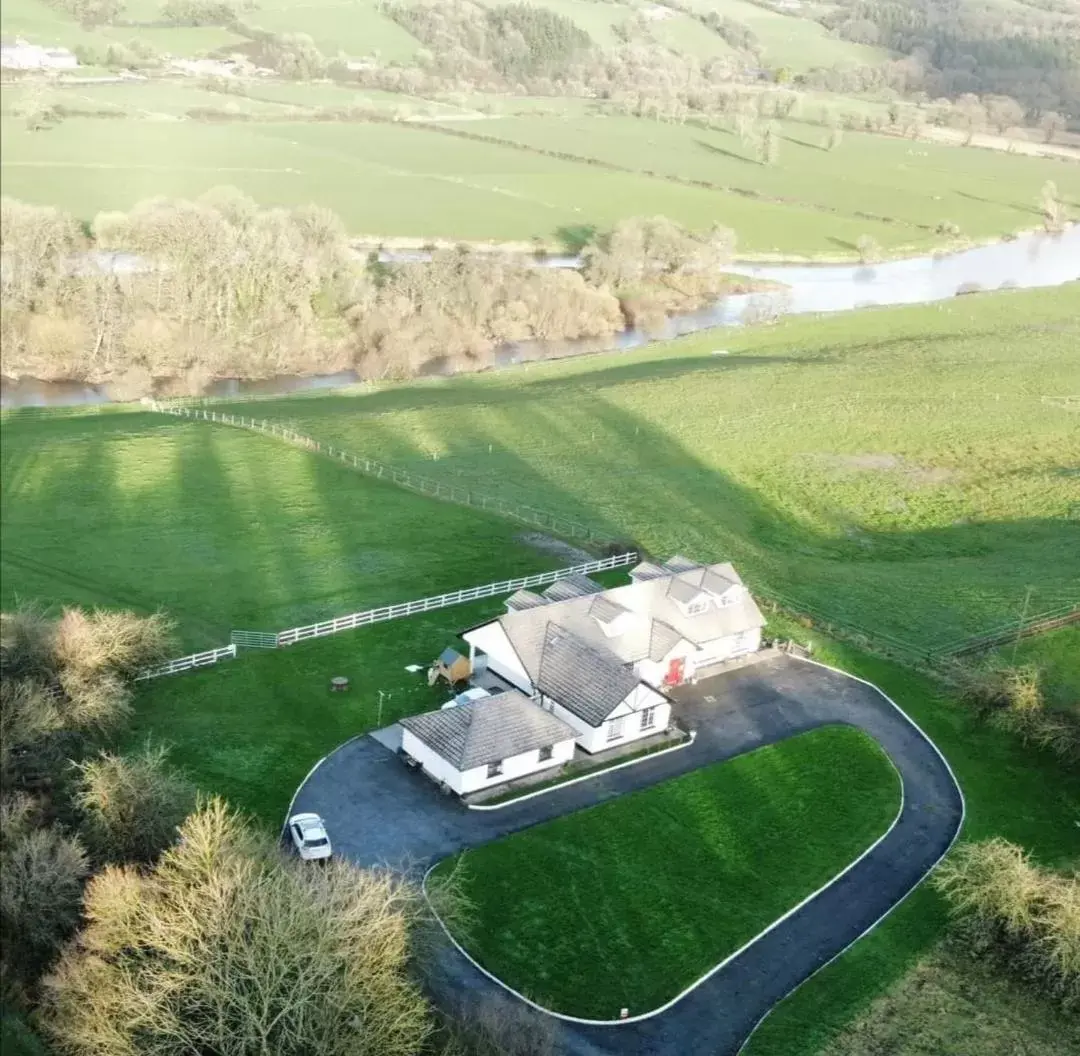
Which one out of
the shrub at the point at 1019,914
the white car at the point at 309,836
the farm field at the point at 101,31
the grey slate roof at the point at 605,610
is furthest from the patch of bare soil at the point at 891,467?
the white car at the point at 309,836

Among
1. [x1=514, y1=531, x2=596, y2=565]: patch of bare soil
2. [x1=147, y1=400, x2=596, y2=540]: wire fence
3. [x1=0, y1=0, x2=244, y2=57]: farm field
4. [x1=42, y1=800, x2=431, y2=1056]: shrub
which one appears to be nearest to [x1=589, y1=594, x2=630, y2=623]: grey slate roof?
[x1=514, y1=531, x2=596, y2=565]: patch of bare soil

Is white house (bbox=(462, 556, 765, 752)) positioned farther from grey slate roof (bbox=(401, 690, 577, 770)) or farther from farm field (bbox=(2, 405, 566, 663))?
farm field (bbox=(2, 405, 566, 663))

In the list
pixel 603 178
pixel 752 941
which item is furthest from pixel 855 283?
pixel 752 941

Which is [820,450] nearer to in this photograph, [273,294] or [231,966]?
[273,294]

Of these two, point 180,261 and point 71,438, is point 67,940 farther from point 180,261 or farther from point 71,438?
point 180,261

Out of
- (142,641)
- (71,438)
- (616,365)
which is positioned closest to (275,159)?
(71,438)

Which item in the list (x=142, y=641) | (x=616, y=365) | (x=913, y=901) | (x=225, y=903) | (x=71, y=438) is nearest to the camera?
(x=225, y=903)

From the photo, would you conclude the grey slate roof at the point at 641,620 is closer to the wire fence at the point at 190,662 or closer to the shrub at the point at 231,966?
the wire fence at the point at 190,662
